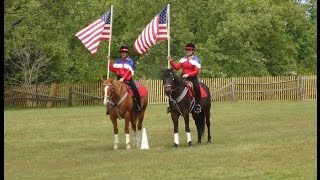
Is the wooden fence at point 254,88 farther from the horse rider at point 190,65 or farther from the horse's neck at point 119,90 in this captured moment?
the horse's neck at point 119,90

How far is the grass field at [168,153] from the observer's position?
10625mm

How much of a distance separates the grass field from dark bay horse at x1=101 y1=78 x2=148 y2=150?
54 cm

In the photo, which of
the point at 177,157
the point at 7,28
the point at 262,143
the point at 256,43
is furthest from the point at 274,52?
the point at 7,28

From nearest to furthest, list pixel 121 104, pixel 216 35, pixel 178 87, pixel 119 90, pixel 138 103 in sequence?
1. pixel 119 90
2. pixel 121 104
3. pixel 178 87
4. pixel 138 103
5. pixel 216 35

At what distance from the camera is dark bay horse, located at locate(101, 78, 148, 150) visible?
15040mm

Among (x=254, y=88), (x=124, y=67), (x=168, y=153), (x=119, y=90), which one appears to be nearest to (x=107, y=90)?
(x=119, y=90)

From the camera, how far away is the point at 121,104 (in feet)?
51.3

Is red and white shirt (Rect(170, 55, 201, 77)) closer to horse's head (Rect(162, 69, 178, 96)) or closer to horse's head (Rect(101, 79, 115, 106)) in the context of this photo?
horse's head (Rect(162, 69, 178, 96))

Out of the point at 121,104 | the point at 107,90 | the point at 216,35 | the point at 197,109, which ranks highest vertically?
the point at 216,35

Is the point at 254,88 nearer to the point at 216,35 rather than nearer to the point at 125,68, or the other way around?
the point at 216,35

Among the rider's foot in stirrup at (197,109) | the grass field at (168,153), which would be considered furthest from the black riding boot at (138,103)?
the rider's foot in stirrup at (197,109)

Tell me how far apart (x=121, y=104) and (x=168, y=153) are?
1.79m

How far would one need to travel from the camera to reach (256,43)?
49.6 metres

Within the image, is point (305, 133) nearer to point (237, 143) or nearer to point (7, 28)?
point (237, 143)
